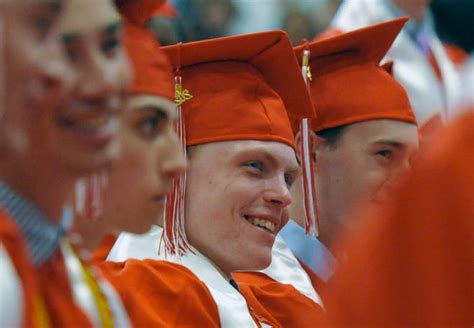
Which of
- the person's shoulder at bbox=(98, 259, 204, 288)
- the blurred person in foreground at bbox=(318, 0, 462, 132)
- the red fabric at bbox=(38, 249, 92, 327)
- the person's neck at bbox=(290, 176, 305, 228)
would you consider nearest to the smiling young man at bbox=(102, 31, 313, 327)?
the person's shoulder at bbox=(98, 259, 204, 288)

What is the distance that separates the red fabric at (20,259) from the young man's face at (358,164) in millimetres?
1880

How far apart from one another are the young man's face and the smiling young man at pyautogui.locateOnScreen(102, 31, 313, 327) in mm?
551

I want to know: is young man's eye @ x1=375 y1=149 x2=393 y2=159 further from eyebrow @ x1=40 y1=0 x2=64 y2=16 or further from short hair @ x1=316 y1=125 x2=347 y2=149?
eyebrow @ x1=40 y1=0 x2=64 y2=16

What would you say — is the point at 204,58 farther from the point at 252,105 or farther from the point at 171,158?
the point at 171,158

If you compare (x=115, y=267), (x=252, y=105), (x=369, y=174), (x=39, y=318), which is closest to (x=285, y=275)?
(x=369, y=174)

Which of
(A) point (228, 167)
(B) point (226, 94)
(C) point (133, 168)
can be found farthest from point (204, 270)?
(C) point (133, 168)

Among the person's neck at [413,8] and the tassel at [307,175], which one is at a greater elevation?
the person's neck at [413,8]

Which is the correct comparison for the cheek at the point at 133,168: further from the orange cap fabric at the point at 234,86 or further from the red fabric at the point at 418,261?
the orange cap fabric at the point at 234,86

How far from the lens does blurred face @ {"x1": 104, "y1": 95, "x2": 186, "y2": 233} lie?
1309 millimetres

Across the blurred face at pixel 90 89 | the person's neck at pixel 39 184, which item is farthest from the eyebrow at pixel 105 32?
the person's neck at pixel 39 184

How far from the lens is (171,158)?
4.33 ft

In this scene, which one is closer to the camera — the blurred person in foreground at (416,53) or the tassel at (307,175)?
the tassel at (307,175)

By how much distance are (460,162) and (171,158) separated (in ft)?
1.39

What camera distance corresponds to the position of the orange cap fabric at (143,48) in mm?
1479
